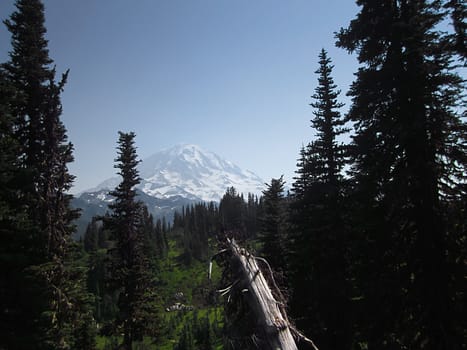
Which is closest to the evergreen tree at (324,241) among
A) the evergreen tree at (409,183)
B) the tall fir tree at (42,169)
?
the evergreen tree at (409,183)

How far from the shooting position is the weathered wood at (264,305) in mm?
4598

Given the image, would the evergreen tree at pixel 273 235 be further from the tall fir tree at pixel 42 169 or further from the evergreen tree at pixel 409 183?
the tall fir tree at pixel 42 169

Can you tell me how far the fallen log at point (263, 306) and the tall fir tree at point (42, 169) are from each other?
7862 millimetres

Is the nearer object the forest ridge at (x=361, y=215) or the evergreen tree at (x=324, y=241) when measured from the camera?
the forest ridge at (x=361, y=215)

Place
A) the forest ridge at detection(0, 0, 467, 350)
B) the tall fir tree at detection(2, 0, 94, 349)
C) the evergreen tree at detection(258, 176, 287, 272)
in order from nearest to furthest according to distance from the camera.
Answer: the forest ridge at detection(0, 0, 467, 350) → the tall fir tree at detection(2, 0, 94, 349) → the evergreen tree at detection(258, 176, 287, 272)

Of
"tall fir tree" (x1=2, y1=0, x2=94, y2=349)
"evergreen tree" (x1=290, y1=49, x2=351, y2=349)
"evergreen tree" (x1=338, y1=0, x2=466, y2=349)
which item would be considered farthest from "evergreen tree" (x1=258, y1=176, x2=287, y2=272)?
"tall fir tree" (x1=2, y1=0, x2=94, y2=349)

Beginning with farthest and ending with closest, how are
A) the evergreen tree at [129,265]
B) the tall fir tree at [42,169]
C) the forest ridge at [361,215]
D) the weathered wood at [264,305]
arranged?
the evergreen tree at [129,265]
the tall fir tree at [42,169]
the forest ridge at [361,215]
the weathered wood at [264,305]

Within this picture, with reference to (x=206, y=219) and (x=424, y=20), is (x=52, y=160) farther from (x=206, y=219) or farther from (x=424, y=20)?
(x=206, y=219)

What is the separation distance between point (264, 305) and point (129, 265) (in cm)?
1622

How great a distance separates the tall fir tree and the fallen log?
786cm

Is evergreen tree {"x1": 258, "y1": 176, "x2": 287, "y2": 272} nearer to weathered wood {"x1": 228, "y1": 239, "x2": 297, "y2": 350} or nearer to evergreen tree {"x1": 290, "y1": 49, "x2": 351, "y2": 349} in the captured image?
evergreen tree {"x1": 290, "y1": 49, "x2": 351, "y2": 349}

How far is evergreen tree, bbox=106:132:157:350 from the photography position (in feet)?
58.6

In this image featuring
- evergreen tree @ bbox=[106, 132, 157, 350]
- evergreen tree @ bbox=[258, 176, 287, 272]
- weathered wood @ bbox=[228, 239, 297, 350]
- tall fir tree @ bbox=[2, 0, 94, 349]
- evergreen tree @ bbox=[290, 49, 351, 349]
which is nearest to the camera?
weathered wood @ bbox=[228, 239, 297, 350]

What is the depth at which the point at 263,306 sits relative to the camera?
5113 millimetres
